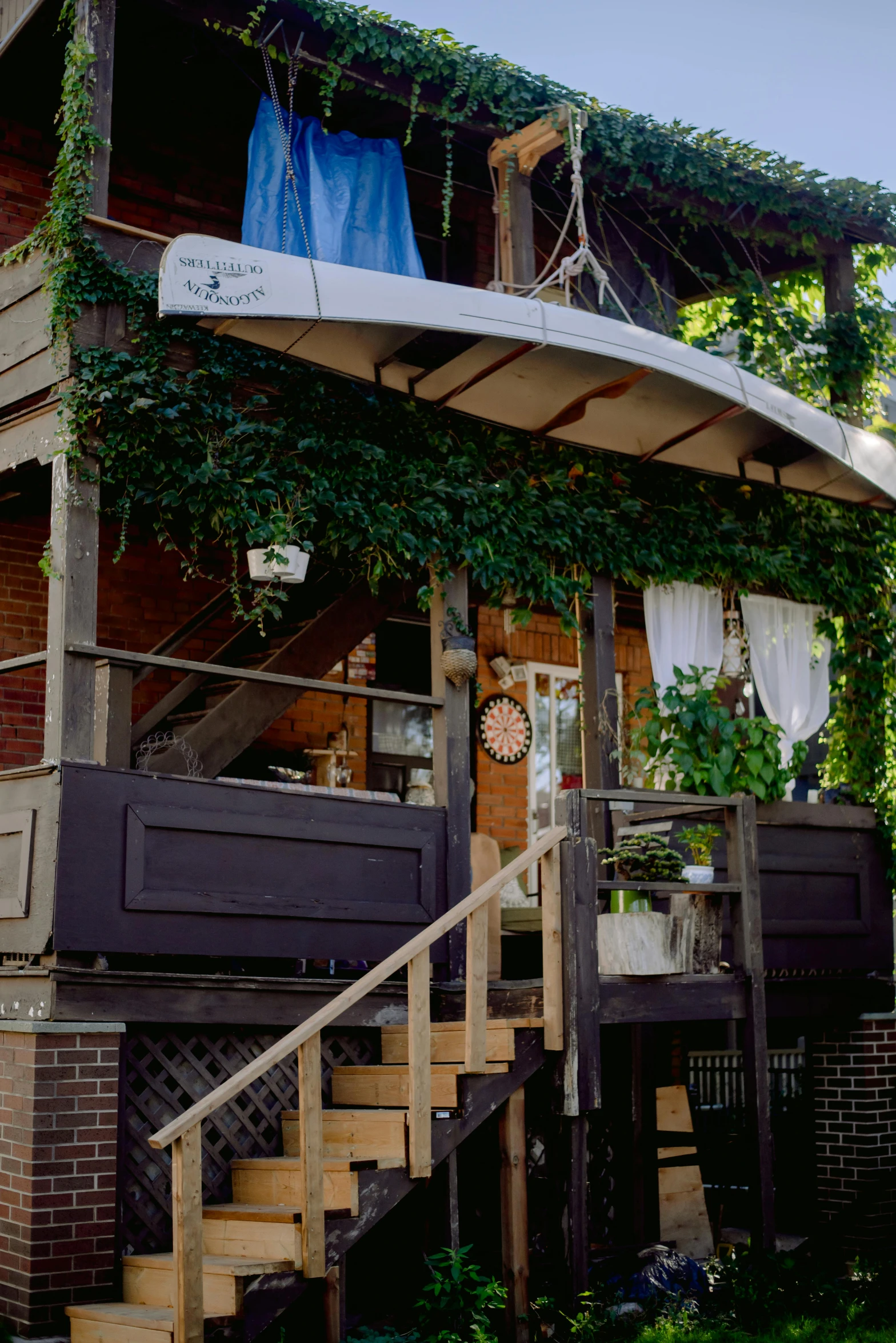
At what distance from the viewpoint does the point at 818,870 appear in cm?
925

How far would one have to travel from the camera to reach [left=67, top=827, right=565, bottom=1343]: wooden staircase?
5.27 m

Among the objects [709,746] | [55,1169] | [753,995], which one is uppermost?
[709,746]

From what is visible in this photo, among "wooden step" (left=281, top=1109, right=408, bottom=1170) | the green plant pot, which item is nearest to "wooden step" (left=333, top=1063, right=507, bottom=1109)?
"wooden step" (left=281, top=1109, right=408, bottom=1170)

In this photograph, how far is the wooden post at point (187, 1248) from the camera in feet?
16.8

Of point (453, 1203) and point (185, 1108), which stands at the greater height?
point (185, 1108)

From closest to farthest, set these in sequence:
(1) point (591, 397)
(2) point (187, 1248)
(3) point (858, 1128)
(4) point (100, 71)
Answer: (2) point (187, 1248) < (4) point (100, 71) < (1) point (591, 397) < (3) point (858, 1128)

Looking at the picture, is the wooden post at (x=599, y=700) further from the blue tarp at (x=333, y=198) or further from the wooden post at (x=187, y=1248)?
the wooden post at (x=187, y=1248)

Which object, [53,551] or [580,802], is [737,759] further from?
[53,551]

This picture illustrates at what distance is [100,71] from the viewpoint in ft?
23.8

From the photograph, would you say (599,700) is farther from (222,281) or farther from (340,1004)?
(222,281)

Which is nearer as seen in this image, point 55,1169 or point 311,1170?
point 311,1170

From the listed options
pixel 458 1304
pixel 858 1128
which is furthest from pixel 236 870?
pixel 858 1128

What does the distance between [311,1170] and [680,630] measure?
4.89 meters

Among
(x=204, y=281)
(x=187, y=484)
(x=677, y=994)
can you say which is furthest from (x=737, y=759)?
(x=204, y=281)
